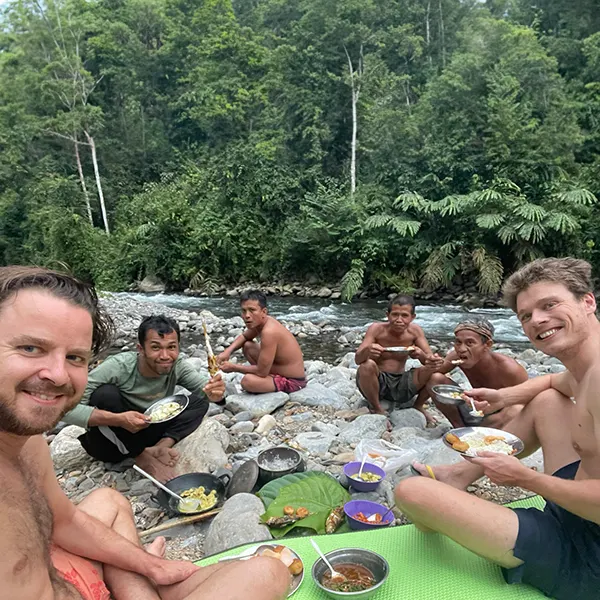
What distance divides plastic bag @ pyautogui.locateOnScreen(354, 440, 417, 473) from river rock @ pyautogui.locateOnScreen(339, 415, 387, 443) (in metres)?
0.45

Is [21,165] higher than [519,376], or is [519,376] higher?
[21,165]

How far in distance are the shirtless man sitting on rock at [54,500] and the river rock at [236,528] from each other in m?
0.66

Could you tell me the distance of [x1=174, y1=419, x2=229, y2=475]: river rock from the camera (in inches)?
134

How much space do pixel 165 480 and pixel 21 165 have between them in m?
25.5

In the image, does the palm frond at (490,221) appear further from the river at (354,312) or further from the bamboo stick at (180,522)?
the bamboo stick at (180,522)

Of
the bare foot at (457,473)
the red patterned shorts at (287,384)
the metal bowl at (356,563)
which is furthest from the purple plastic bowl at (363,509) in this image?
the red patterned shorts at (287,384)

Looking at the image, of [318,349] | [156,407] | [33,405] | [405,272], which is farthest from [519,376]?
[405,272]

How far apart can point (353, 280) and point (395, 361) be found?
9662 mm

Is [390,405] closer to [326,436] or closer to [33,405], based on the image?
[326,436]

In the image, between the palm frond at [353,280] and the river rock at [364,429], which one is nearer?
the river rock at [364,429]

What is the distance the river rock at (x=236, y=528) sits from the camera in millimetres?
2447

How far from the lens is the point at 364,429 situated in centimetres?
400

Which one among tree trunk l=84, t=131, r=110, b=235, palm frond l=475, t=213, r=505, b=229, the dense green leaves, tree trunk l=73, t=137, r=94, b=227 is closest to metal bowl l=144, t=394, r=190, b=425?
the dense green leaves

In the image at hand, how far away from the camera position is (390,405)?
4570 millimetres
